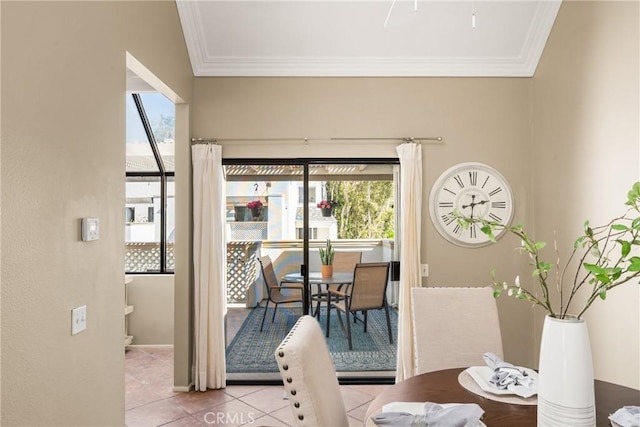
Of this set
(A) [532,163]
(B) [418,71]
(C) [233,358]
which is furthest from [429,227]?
(C) [233,358]

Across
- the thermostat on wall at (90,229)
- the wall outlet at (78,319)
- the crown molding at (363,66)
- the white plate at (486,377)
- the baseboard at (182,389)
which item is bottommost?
the baseboard at (182,389)

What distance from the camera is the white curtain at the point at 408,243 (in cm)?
329

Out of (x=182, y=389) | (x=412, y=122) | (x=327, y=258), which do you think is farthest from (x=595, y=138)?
(x=182, y=389)

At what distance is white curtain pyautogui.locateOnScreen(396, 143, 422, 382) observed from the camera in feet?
10.8

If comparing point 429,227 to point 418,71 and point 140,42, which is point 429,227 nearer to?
point 418,71

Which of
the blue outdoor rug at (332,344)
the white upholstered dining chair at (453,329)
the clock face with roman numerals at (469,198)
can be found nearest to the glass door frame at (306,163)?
the blue outdoor rug at (332,344)

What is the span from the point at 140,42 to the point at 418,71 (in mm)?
2149

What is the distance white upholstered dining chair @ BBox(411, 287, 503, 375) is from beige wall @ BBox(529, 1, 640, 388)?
0.88 meters

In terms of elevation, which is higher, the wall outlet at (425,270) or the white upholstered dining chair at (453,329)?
the wall outlet at (425,270)

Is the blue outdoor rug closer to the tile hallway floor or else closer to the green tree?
the tile hallway floor

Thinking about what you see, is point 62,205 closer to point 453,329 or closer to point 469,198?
point 453,329

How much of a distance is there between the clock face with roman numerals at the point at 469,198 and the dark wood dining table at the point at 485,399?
1.77 metres

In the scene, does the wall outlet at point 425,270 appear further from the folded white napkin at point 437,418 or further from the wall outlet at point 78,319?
the wall outlet at point 78,319

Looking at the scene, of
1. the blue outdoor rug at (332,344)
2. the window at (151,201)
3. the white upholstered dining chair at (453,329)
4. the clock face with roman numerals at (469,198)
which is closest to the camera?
the white upholstered dining chair at (453,329)
